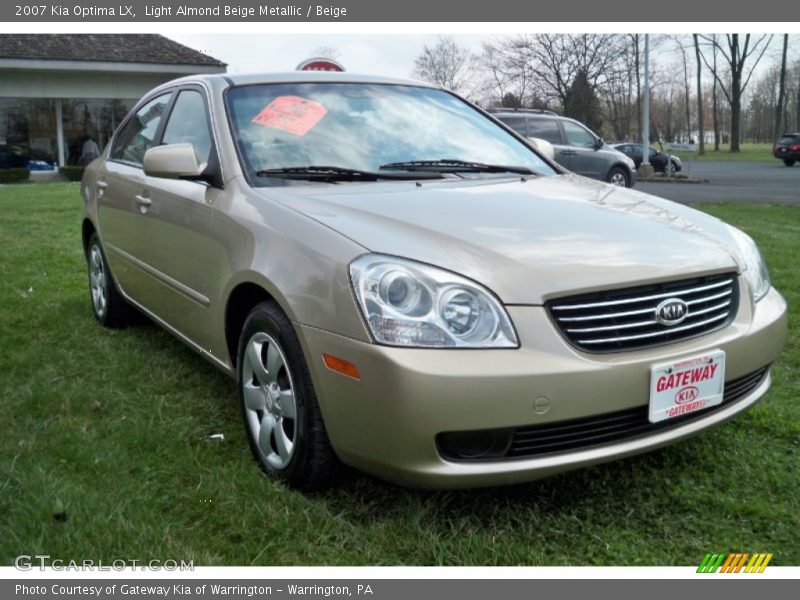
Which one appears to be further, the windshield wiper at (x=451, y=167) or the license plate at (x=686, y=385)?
the windshield wiper at (x=451, y=167)

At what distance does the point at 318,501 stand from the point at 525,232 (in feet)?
3.69

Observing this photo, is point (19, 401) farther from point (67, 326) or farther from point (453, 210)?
point (453, 210)

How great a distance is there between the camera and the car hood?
7.90ft

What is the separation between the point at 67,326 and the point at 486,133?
293 cm

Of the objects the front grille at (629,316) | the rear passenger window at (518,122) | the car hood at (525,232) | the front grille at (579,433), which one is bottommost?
the front grille at (579,433)

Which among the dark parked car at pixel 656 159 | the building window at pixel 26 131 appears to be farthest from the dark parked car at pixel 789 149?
the building window at pixel 26 131

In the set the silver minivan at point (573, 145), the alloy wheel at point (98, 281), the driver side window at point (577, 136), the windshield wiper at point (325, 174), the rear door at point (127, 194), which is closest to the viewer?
the windshield wiper at point (325, 174)

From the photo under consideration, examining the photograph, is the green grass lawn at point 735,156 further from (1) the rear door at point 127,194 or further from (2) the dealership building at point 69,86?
(1) the rear door at point 127,194

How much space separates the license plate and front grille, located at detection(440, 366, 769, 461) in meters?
0.05

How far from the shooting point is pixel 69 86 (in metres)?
23.7

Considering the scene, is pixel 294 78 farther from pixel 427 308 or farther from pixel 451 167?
pixel 427 308

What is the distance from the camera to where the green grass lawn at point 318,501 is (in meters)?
2.43

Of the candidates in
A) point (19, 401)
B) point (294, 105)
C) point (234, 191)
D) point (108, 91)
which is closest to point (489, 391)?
point (234, 191)

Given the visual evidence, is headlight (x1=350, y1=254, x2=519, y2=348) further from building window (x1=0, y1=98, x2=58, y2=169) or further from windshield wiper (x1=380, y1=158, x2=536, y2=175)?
building window (x1=0, y1=98, x2=58, y2=169)
